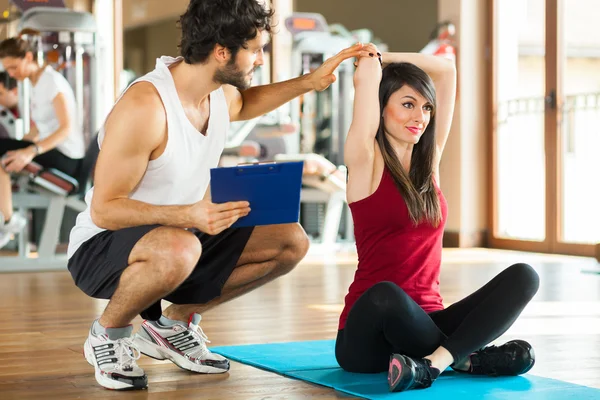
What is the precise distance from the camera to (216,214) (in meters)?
1.98

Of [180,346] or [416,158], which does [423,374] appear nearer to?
[416,158]

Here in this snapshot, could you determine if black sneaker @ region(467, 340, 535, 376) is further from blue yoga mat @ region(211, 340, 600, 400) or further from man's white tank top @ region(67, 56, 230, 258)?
man's white tank top @ region(67, 56, 230, 258)

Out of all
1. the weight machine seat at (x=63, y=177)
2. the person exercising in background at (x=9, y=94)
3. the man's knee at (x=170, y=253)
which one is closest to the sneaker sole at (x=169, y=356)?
the man's knee at (x=170, y=253)

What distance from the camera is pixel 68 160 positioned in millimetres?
5203

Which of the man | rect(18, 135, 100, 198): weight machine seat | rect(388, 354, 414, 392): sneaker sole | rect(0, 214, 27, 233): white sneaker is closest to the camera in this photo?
rect(388, 354, 414, 392): sneaker sole

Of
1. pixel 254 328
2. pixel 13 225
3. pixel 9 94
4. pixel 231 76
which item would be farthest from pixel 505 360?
pixel 9 94

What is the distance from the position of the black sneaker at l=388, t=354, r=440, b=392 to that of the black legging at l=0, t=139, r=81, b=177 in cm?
353

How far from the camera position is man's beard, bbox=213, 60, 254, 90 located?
2.21 m

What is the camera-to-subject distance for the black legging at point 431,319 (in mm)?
2021

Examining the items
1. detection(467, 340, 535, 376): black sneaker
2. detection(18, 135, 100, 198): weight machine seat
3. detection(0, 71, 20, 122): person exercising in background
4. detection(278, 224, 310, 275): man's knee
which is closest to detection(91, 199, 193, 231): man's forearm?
detection(278, 224, 310, 275): man's knee

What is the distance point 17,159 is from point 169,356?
3.02 m

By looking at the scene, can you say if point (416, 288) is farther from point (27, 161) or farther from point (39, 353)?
point (27, 161)

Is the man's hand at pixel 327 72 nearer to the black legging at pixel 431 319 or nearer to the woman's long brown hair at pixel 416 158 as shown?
the woman's long brown hair at pixel 416 158

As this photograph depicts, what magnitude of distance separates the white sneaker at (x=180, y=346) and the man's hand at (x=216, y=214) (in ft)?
1.40
